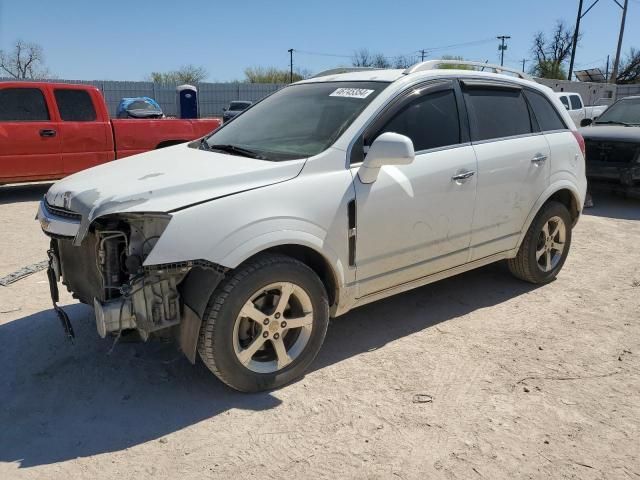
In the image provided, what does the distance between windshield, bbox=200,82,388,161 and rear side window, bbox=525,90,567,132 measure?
5.61 feet

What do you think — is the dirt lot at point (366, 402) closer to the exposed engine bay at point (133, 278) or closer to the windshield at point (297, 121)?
the exposed engine bay at point (133, 278)

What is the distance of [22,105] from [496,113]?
301 inches

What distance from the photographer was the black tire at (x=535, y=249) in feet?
15.4

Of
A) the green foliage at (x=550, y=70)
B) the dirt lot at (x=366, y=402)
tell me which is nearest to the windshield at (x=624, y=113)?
the dirt lot at (x=366, y=402)

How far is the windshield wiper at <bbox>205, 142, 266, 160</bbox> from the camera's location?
348cm

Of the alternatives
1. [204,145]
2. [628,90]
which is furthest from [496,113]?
[628,90]

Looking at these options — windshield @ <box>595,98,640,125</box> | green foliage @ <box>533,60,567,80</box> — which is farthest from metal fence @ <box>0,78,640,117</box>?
green foliage @ <box>533,60,567,80</box>

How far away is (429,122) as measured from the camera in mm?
3881

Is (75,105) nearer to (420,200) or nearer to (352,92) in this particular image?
(352,92)

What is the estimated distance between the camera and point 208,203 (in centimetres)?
288

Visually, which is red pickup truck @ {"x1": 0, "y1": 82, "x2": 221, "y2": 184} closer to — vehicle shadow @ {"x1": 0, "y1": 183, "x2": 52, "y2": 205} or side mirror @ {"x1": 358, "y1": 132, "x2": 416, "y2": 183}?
vehicle shadow @ {"x1": 0, "y1": 183, "x2": 52, "y2": 205}

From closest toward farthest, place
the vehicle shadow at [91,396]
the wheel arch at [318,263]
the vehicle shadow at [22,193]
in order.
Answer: the vehicle shadow at [91,396] → the wheel arch at [318,263] → the vehicle shadow at [22,193]

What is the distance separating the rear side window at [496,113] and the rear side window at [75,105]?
283 inches

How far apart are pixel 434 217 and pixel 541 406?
1.36 meters
